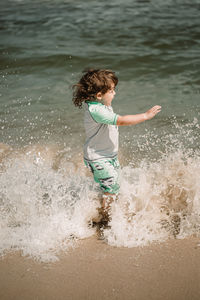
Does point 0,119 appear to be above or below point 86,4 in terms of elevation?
below

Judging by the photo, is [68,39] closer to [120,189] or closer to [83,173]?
[83,173]

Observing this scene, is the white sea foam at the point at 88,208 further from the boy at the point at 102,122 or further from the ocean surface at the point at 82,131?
the boy at the point at 102,122

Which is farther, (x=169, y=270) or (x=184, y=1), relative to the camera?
(x=184, y=1)

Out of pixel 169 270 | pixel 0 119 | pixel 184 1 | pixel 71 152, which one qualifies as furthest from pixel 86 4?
pixel 169 270

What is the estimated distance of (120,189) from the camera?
322cm

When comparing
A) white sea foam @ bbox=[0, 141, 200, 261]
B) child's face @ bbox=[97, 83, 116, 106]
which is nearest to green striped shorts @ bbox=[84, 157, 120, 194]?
white sea foam @ bbox=[0, 141, 200, 261]

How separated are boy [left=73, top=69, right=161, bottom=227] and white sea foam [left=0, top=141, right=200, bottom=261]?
11.4 inches

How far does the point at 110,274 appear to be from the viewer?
8.14 ft

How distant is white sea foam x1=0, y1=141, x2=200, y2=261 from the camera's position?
9.39 feet

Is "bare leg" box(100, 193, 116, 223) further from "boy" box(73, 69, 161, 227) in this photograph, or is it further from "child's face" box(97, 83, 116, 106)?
"child's face" box(97, 83, 116, 106)

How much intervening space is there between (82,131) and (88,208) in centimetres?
223

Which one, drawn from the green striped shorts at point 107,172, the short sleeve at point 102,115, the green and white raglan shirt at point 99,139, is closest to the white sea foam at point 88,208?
the green striped shorts at point 107,172

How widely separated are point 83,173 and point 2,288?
2.00 m

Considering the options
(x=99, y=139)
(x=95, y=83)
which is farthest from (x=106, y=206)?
(x=95, y=83)
